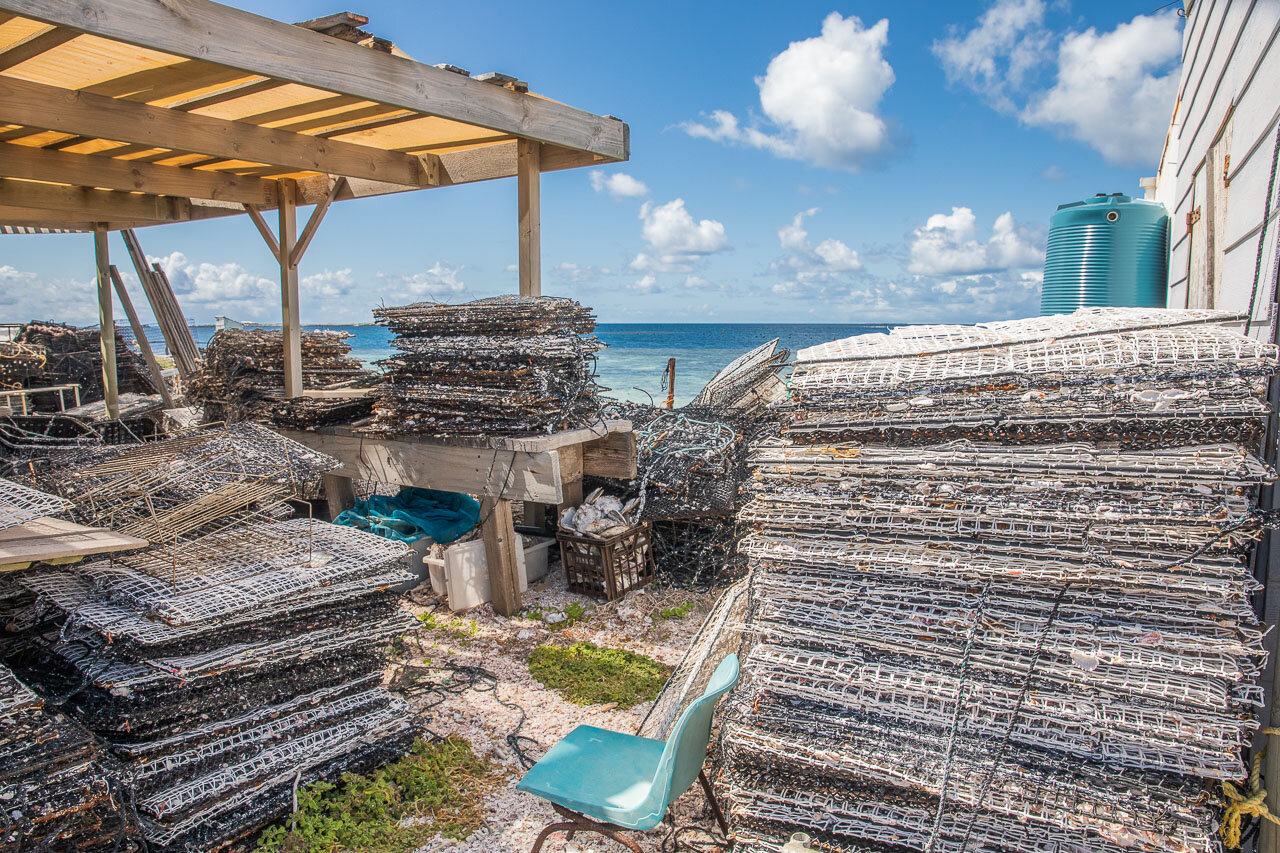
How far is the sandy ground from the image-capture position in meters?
3.24

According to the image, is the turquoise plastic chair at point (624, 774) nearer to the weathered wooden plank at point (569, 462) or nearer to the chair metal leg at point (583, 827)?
the chair metal leg at point (583, 827)

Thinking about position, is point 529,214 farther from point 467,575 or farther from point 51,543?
point 51,543

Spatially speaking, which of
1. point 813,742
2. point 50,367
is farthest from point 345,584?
point 50,367

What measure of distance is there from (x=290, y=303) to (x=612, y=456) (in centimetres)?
375

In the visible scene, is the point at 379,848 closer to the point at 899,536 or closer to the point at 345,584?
the point at 345,584

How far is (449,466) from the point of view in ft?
19.5

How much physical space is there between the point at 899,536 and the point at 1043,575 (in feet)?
1.52

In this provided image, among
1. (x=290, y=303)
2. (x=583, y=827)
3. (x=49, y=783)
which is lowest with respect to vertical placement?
(x=583, y=827)

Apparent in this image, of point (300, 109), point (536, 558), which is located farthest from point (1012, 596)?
point (300, 109)

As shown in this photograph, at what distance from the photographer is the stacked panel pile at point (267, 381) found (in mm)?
7000

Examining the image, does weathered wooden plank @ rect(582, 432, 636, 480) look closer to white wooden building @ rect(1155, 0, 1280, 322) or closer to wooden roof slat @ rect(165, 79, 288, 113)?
wooden roof slat @ rect(165, 79, 288, 113)

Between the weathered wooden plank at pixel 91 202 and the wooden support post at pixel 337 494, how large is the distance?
13.4ft

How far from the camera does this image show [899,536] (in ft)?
8.48

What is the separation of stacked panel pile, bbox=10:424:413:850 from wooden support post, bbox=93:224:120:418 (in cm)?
665
